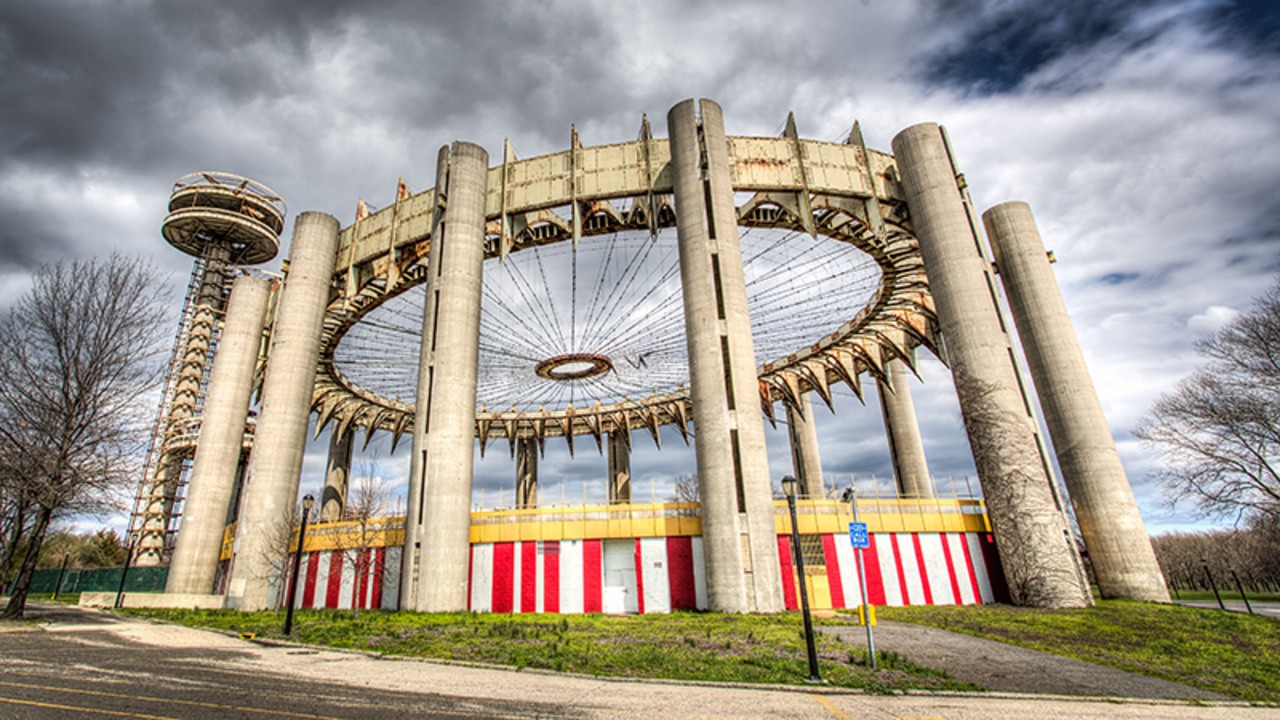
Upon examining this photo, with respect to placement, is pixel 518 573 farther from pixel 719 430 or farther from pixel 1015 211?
pixel 1015 211

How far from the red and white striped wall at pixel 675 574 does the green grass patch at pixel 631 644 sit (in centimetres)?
476

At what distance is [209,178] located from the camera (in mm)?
73625

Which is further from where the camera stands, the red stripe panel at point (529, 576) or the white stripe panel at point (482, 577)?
the white stripe panel at point (482, 577)

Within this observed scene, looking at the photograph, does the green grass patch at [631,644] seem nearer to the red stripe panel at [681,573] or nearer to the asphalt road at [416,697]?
the asphalt road at [416,697]

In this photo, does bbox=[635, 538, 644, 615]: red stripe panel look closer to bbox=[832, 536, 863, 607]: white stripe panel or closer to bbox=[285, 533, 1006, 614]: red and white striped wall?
bbox=[285, 533, 1006, 614]: red and white striped wall

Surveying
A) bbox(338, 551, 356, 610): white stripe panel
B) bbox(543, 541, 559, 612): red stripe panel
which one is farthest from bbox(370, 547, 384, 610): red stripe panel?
bbox(543, 541, 559, 612): red stripe panel

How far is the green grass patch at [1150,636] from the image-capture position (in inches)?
503

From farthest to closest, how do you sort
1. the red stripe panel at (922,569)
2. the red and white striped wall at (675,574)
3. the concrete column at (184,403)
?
the concrete column at (184,403) < the red stripe panel at (922,569) < the red and white striped wall at (675,574)

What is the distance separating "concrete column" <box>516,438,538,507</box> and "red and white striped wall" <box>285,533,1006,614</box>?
110 feet

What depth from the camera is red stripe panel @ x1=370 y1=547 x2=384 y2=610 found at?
104 feet

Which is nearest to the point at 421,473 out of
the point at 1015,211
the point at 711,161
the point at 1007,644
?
the point at 711,161

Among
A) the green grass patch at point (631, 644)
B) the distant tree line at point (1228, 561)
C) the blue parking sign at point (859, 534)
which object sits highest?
the blue parking sign at point (859, 534)

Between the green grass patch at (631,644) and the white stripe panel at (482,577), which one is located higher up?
the white stripe panel at (482,577)

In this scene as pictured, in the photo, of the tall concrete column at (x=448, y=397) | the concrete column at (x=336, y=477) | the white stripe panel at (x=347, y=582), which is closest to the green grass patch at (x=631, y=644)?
the tall concrete column at (x=448, y=397)
